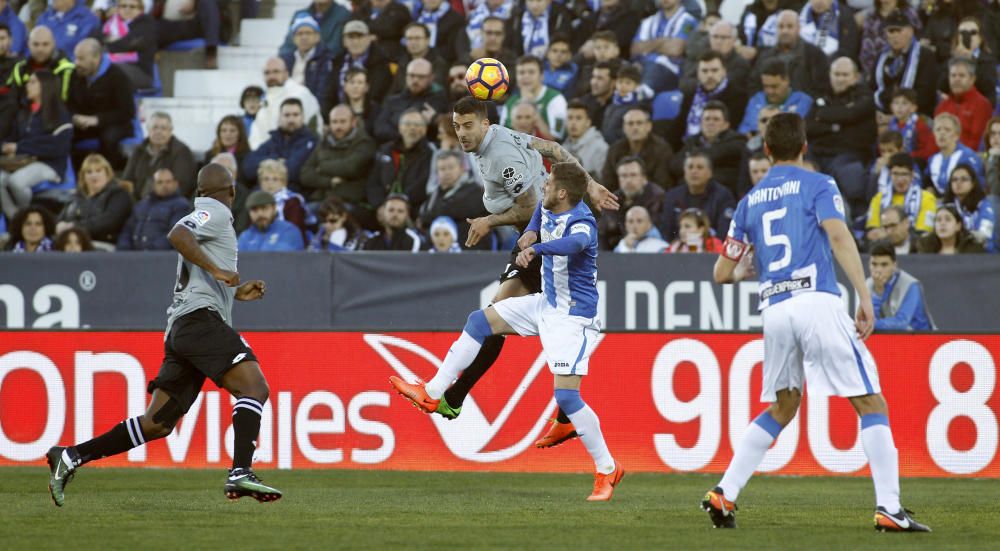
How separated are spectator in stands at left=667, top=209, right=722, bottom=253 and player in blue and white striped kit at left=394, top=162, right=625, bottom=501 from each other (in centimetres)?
519

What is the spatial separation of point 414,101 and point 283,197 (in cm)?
201

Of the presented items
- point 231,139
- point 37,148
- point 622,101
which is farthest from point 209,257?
point 37,148

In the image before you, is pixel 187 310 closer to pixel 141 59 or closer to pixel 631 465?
pixel 631 465

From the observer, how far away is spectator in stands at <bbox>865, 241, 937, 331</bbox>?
563 inches

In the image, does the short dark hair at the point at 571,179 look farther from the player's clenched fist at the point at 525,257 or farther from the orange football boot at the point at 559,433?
the orange football boot at the point at 559,433

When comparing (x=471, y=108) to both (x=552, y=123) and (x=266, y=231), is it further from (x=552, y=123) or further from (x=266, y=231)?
(x=552, y=123)

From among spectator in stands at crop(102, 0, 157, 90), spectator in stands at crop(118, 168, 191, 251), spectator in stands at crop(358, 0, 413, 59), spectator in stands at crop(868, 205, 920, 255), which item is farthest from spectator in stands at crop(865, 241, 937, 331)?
→ spectator in stands at crop(102, 0, 157, 90)

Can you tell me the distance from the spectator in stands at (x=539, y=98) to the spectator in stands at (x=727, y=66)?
1.40 metres

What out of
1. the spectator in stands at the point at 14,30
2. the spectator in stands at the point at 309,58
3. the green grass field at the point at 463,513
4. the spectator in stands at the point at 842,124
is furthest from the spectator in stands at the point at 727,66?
the spectator in stands at the point at 14,30

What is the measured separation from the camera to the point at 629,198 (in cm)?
1625

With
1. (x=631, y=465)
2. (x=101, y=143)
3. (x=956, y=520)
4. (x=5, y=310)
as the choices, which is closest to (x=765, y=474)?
(x=631, y=465)

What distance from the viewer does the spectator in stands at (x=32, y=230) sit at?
670 inches

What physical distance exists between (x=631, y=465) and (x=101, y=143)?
8.98 m

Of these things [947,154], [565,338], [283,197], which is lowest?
[283,197]
